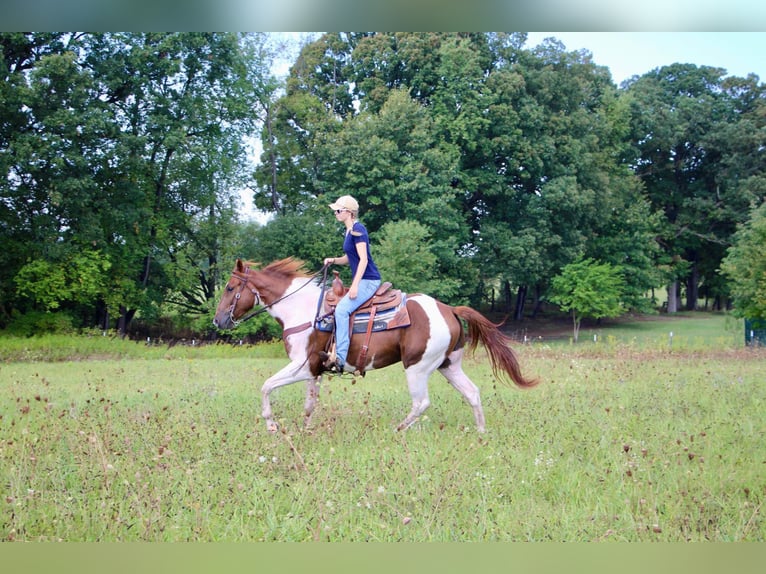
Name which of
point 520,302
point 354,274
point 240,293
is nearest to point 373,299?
point 354,274

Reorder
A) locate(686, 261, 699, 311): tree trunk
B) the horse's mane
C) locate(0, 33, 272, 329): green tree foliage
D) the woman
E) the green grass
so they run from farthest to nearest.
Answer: locate(686, 261, 699, 311): tree trunk → the green grass → locate(0, 33, 272, 329): green tree foliage → the horse's mane → the woman

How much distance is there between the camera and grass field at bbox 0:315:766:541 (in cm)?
323

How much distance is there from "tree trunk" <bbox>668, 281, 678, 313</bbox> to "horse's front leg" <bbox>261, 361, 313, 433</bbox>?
1404cm

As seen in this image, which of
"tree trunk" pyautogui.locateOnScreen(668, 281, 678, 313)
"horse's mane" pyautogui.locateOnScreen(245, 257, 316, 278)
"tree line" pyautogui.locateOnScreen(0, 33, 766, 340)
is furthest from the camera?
"tree trunk" pyautogui.locateOnScreen(668, 281, 678, 313)

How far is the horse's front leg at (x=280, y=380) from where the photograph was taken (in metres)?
4.50

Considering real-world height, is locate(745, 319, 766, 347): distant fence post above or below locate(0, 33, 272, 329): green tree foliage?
below

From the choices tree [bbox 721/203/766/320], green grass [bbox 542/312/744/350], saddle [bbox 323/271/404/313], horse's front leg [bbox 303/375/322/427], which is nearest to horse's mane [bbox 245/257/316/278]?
saddle [bbox 323/271/404/313]

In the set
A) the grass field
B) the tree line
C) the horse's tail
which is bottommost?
the grass field

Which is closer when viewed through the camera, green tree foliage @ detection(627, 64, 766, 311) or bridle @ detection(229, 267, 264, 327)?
bridle @ detection(229, 267, 264, 327)

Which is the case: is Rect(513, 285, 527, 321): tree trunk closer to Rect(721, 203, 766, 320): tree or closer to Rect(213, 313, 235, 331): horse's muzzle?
Rect(721, 203, 766, 320): tree

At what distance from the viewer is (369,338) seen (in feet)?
15.1

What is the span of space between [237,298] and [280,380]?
0.74 meters

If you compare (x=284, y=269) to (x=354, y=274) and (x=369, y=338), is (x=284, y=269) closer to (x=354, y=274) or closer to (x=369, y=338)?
(x=354, y=274)
